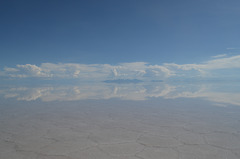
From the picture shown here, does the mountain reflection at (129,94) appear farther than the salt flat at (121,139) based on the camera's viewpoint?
Yes

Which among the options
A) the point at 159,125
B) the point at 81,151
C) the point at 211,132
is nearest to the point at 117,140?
the point at 81,151

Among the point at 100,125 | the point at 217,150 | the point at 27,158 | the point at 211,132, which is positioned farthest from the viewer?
the point at 100,125

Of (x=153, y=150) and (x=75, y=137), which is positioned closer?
(x=153, y=150)

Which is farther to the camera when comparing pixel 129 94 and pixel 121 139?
pixel 129 94

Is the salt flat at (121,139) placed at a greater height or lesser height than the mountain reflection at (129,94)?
lesser

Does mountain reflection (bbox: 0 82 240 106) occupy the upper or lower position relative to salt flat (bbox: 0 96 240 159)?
upper

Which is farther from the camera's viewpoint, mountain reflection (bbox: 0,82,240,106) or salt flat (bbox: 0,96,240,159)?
mountain reflection (bbox: 0,82,240,106)

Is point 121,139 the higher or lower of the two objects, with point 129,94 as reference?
lower

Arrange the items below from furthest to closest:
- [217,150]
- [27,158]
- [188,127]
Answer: [188,127], [217,150], [27,158]

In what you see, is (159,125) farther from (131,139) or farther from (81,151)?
(81,151)
